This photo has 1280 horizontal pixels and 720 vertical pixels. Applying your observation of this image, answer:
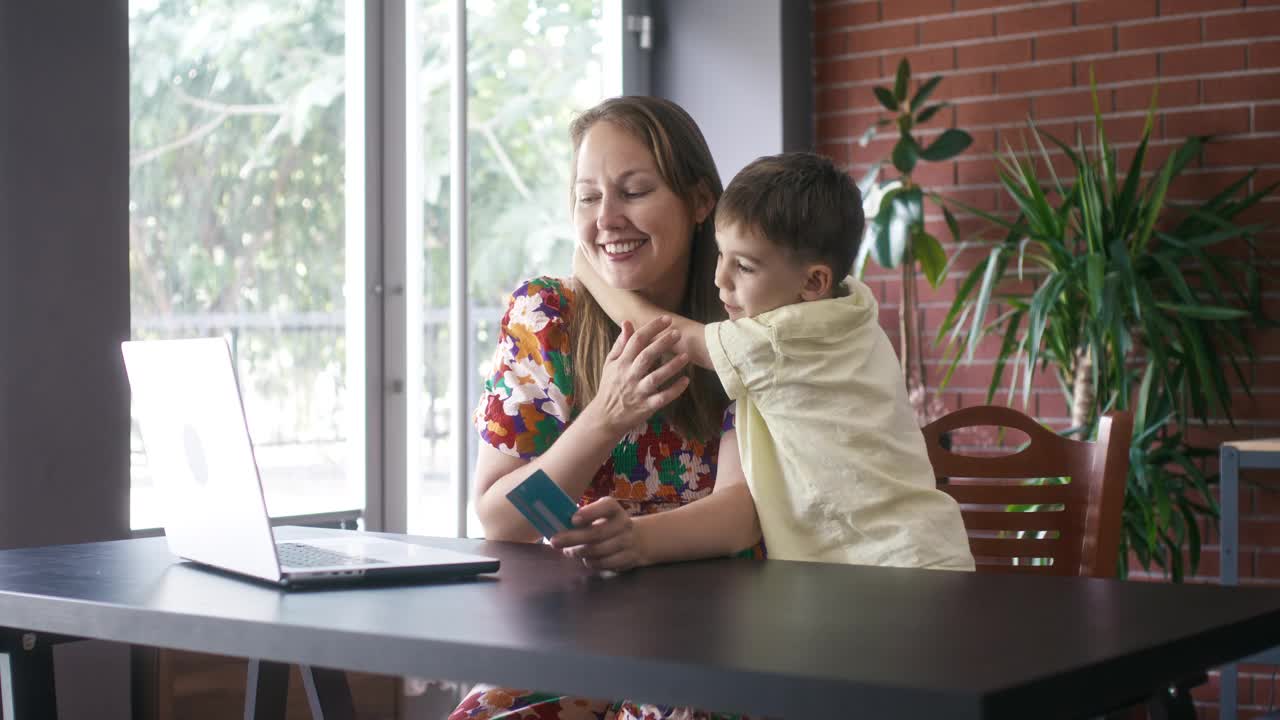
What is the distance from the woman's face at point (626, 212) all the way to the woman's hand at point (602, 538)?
23.0 inches

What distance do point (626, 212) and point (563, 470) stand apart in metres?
0.40

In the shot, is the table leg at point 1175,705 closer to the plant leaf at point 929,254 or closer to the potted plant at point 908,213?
the potted plant at point 908,213

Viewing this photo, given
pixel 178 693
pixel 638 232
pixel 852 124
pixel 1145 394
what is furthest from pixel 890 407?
pixel 852 124

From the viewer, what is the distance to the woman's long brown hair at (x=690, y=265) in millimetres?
1699

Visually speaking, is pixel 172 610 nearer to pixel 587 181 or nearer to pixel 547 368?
pixel 547 368

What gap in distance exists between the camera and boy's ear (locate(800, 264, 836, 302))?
5.39 feet

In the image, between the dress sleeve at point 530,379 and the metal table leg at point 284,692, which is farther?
the dress sleeve at point 530,379

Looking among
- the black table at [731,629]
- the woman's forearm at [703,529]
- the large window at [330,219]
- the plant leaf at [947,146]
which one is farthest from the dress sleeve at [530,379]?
the plant leaf at [947,146]

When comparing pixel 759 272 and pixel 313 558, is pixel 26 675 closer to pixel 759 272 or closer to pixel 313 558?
pixel 313 558

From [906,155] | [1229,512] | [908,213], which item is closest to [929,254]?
[908,213]

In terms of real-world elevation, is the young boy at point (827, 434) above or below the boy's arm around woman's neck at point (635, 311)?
below

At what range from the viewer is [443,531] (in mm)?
3463

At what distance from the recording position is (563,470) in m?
1.54

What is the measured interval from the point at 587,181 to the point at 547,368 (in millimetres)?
266
